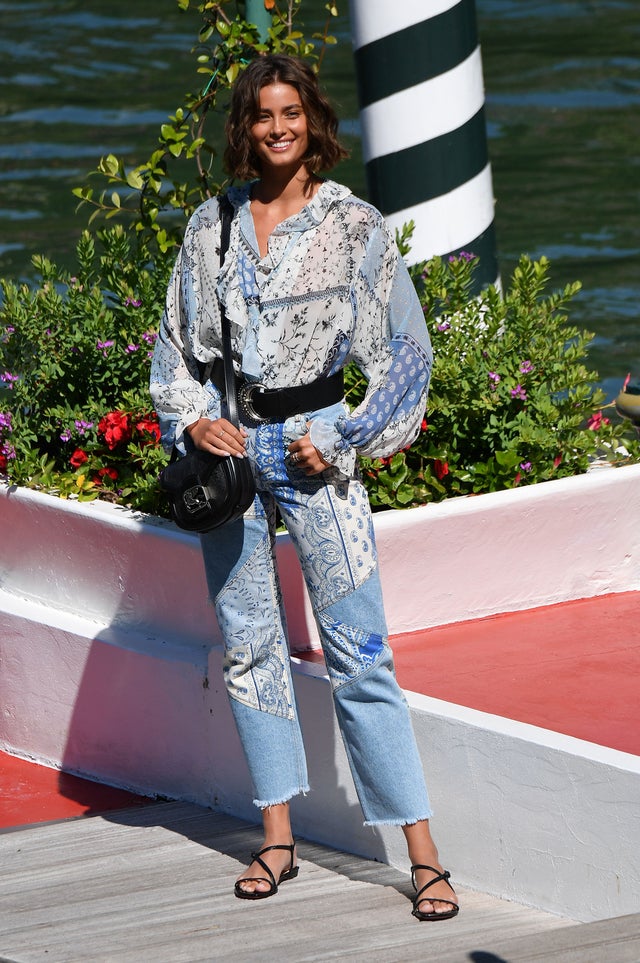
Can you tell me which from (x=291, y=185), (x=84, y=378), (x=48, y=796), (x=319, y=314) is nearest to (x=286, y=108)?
(x=291, y=185)

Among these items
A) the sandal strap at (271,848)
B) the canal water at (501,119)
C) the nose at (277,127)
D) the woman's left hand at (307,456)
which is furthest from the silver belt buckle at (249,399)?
the canal water at (501,119)

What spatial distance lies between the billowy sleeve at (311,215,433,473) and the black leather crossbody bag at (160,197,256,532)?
0.77ft

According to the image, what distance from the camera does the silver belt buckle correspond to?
12.2 feet

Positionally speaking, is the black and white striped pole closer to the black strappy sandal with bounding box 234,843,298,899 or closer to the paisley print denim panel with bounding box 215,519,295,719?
the paisley print denim panel with bounding box 215,519,295,719

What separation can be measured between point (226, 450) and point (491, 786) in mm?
1087

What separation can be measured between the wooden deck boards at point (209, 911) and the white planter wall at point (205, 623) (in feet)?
0.60

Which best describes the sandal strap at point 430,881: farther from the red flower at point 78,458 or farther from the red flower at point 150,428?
the red flower at point 78,458

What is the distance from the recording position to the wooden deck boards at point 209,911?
3572 mm

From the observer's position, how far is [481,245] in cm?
634

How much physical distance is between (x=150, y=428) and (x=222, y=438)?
158 centimetres

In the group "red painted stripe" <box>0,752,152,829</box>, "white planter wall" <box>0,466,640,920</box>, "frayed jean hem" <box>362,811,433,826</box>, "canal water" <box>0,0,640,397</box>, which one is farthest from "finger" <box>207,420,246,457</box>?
"canal water" <box>0,0,640,397</box>

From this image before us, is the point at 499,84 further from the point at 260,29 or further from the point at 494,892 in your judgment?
the point at 494,892

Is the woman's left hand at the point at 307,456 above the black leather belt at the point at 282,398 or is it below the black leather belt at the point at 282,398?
below

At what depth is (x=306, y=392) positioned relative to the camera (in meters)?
3.72
